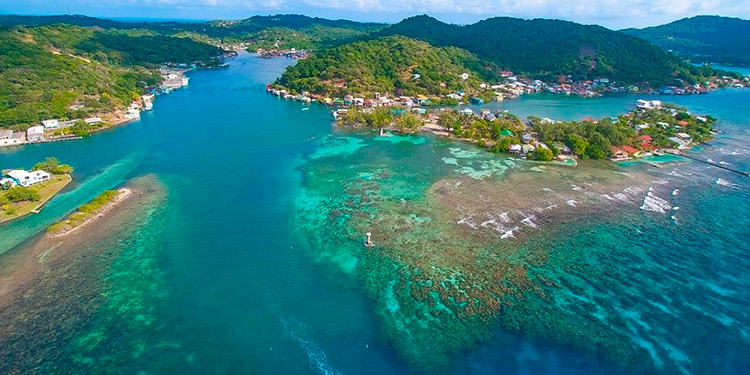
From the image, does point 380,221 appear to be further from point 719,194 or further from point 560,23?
point 560,23

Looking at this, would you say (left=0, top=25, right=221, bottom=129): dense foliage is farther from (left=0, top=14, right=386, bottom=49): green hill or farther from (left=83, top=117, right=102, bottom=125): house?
(left=0, top=14, right=386, bottom=49): green hill

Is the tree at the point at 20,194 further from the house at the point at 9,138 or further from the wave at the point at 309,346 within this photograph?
the wave at the point at 309,346

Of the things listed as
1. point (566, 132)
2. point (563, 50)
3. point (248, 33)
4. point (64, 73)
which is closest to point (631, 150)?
point (566, 132)

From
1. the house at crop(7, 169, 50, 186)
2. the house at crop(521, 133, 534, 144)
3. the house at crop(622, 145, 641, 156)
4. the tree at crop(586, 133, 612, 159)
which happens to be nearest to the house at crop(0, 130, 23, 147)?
the house at crop(7, 169, 50, 186)

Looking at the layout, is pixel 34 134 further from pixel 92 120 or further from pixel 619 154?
pixel 619 154

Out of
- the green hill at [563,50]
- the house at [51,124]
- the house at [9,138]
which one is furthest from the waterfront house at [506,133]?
the house at [9,138]

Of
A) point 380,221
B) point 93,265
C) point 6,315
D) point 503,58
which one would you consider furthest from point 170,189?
point 503,58

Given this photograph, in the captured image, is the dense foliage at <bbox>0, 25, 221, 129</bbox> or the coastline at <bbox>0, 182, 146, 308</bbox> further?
the dense foliage at <bbox>0, 25, 221, 129</bbox>
